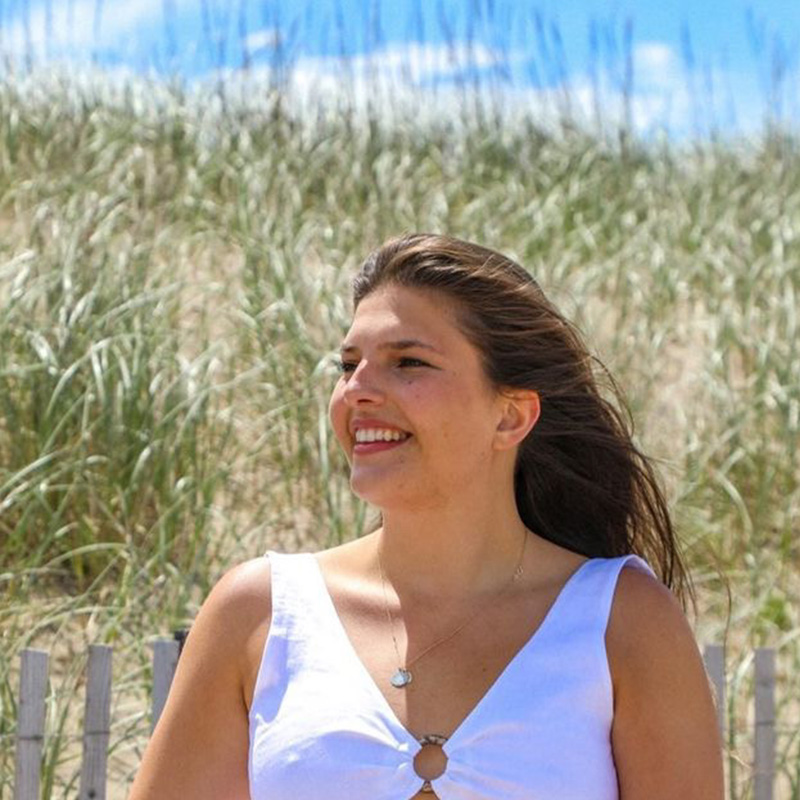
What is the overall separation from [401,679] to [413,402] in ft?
1.24

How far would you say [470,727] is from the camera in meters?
2.16

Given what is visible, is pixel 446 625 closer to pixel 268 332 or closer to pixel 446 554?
pixel 446 554

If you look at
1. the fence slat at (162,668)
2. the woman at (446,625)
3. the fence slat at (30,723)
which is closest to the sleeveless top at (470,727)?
the woman at (446,625)

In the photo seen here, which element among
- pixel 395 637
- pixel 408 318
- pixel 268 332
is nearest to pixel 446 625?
pixel 395 637

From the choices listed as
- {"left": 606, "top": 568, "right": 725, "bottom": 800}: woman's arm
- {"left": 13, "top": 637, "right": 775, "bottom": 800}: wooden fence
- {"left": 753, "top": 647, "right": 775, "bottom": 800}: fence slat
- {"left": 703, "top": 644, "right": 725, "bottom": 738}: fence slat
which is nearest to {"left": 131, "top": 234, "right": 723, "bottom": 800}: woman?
{"left": 606, "top": 568, "right": 725, "bottom": 800}: woman's arm

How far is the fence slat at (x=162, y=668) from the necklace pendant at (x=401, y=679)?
1.38m

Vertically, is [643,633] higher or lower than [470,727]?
higher

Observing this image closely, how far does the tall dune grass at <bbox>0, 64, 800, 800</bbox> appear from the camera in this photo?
16.1 ft

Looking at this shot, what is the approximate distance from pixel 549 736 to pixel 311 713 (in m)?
0.32

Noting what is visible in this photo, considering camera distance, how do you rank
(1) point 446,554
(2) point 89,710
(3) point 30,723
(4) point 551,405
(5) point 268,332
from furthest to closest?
(5) point 268,332, (2) point 89,710, (3) point 30,723, (4) point 551,405, (1) point 446,554

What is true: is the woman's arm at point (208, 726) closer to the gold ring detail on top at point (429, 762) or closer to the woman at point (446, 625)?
the woman at point (446, 625)

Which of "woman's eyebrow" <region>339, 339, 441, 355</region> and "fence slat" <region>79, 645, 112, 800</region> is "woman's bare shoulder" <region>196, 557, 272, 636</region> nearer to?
"woman's eyebrow" <region>339, 339, 441, 355</region>

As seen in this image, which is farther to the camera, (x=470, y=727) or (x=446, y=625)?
(x=446, y=625)

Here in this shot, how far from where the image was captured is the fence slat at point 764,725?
4.11 meters
